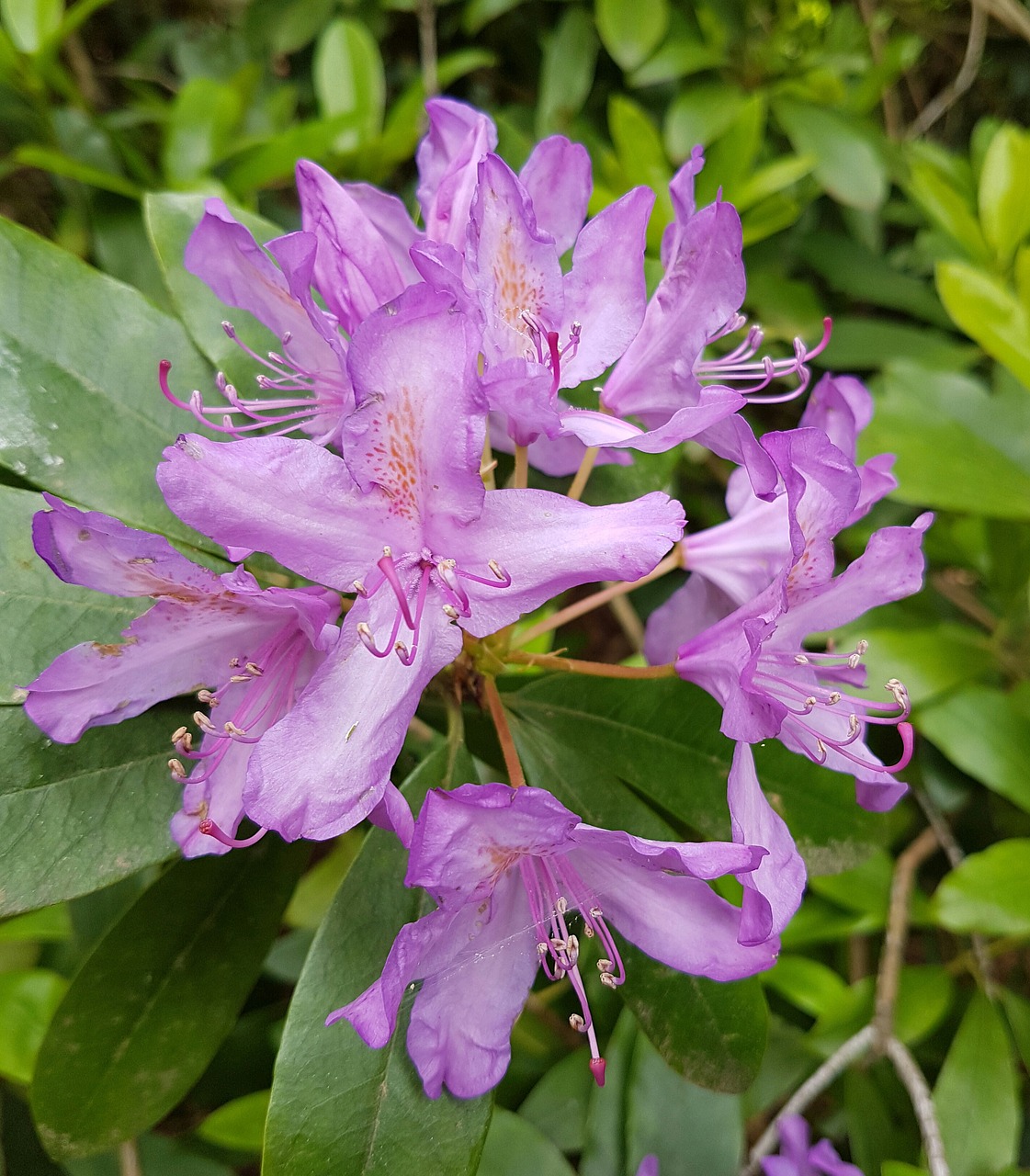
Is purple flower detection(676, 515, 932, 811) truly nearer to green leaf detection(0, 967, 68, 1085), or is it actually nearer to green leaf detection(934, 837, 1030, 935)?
green leaf detection(934, 837, 1030, 935)

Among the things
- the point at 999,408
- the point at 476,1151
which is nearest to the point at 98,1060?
the point at 476,1151

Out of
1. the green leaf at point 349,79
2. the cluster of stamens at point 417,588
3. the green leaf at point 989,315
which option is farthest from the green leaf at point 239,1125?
the green leaf at point 349,79

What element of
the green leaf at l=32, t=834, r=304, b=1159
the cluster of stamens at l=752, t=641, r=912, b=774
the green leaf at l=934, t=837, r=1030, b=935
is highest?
the cluster of stamens at l=752, t=641, r=912, b=774

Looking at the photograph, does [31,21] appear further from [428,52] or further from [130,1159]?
[130,1159]

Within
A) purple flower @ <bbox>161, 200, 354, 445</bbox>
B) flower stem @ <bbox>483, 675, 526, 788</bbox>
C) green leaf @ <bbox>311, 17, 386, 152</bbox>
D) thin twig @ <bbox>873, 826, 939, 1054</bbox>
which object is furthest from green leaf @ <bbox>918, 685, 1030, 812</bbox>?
green leaf @ <bbox>311, 17, 386, 152</bbox>

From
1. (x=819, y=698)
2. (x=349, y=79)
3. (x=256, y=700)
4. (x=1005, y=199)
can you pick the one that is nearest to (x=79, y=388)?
(x=256, y=700)

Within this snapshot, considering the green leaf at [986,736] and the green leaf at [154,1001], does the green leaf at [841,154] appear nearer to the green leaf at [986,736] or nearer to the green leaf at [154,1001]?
the green leaf at [986,736]
